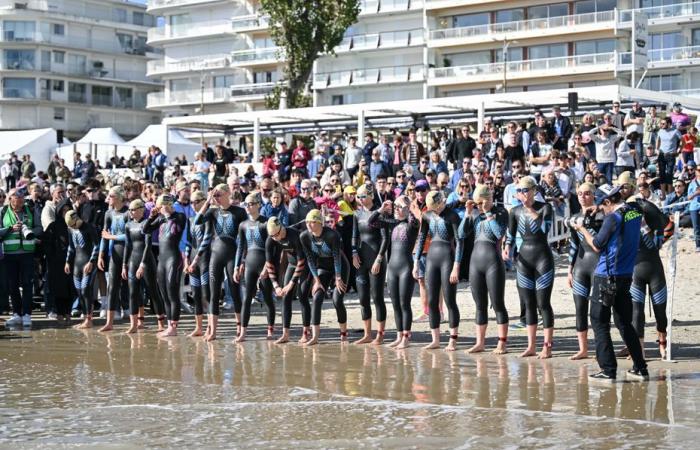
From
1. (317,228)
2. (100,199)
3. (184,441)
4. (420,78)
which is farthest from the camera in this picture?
(420,78)

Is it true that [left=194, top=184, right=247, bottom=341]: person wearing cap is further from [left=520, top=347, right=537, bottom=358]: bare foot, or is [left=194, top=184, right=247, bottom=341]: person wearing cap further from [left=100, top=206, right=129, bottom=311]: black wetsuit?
[left=520, top=347, right=537, bottom=358]: bare foot

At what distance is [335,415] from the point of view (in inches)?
346

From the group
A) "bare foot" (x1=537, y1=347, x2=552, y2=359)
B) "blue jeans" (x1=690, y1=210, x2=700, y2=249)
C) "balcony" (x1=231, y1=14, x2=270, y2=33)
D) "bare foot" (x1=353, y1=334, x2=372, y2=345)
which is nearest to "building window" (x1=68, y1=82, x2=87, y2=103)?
"balcony" (x1=231, y1=14, x2=270, y2=33)

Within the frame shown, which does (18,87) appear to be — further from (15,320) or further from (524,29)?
(15,320)

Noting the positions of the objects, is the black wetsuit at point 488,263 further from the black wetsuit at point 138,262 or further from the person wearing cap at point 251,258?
the black wetsuit at point 138,262

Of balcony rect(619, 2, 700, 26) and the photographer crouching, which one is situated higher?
balcony rect(619, 2, 700, 26)

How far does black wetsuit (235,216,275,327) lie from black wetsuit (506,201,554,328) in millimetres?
3525

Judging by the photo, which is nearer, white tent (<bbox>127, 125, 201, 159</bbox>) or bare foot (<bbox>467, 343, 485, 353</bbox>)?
bare foot (<bbox>467, 343, 485, 353</bbox>)

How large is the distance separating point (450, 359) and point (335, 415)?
10.4ft

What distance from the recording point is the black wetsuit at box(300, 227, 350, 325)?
13.1 meters

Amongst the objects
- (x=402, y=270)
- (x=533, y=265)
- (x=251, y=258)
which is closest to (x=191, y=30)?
(x=251, y=258)

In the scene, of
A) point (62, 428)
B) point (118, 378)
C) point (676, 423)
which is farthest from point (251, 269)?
point (676, 423)

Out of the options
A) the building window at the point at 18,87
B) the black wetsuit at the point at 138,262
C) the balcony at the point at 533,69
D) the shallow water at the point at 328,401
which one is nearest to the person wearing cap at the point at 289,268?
the shallow water at the point at 328,401

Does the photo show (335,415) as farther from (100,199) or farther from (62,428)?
(100,199)
